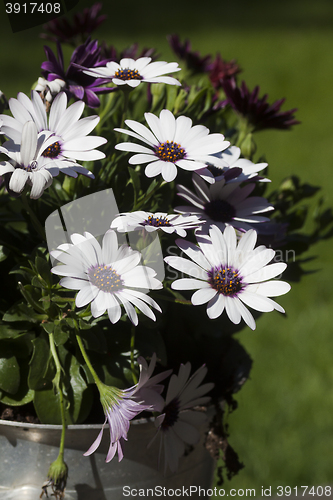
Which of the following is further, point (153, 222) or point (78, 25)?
point (78, 25)

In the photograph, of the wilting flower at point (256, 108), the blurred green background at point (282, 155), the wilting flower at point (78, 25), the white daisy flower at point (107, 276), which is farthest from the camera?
the blurred green background at point (282, 155)

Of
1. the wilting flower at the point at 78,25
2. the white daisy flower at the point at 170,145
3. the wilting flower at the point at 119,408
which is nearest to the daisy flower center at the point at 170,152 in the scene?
the white daisy flower at the point at 170,145

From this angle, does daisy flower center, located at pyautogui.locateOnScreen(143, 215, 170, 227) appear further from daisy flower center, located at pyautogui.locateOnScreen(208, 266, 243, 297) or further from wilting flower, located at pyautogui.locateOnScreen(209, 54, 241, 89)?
wilting flower, located at pyautogui.locateOnScreen(209, 54, 241, 89)

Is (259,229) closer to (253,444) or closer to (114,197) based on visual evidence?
(114,197)

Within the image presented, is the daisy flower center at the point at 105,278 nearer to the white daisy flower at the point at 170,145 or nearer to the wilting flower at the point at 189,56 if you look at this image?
the white daisy flower at the point at 170,145

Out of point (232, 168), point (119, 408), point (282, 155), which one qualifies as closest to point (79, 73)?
point (232, 168)

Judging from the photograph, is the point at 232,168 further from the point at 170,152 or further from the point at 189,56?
the point at 189,56

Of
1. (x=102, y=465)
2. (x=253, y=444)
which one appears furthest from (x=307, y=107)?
(x=102, y=465)
